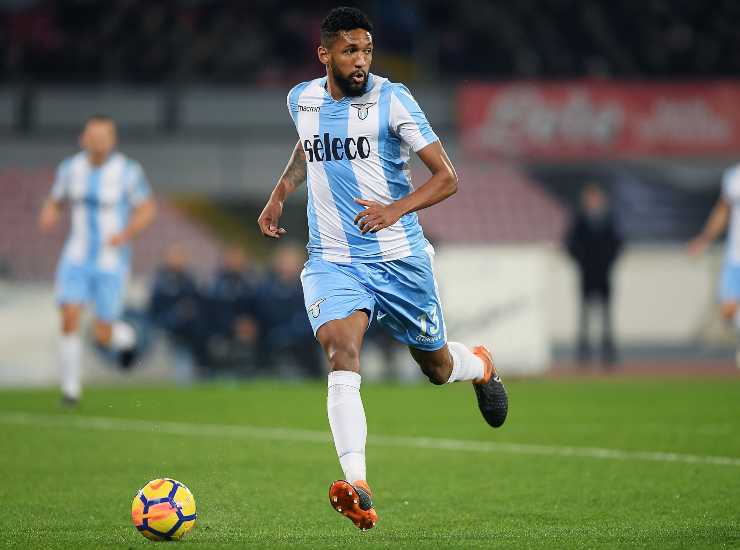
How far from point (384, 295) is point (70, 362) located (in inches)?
259

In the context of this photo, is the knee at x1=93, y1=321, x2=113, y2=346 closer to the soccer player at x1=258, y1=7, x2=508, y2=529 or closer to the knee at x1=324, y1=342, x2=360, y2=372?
the soccer player at x1=258, y1=7, x2=508, y2=529

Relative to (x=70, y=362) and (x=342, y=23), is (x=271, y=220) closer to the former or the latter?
(x=342, y=23)

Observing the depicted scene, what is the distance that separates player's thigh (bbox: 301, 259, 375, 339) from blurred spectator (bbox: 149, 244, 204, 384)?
9.90 meters

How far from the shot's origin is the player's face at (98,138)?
490 inches

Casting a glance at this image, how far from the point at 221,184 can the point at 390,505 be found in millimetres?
19438

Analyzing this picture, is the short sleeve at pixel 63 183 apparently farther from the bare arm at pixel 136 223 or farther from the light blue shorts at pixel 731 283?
the light blue shorts at pixel 731 283

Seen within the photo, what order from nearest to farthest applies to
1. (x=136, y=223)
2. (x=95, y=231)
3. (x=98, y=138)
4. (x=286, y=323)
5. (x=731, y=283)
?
(x=136, y=223) → (x=98, y=138) → (x=95, y=231) → (x=731, y=283) → (x=286, y=323)

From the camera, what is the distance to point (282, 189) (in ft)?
22.2

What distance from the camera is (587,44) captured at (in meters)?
26.6

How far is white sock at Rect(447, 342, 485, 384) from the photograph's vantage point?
23.7 feet

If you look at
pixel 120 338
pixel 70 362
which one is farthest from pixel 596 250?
pixel 70 362

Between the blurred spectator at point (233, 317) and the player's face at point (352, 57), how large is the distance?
10.5 metres

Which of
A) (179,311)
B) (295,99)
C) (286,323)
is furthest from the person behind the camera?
(286,323)

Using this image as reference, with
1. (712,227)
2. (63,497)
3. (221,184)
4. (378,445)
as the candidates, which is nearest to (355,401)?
(63,497)
